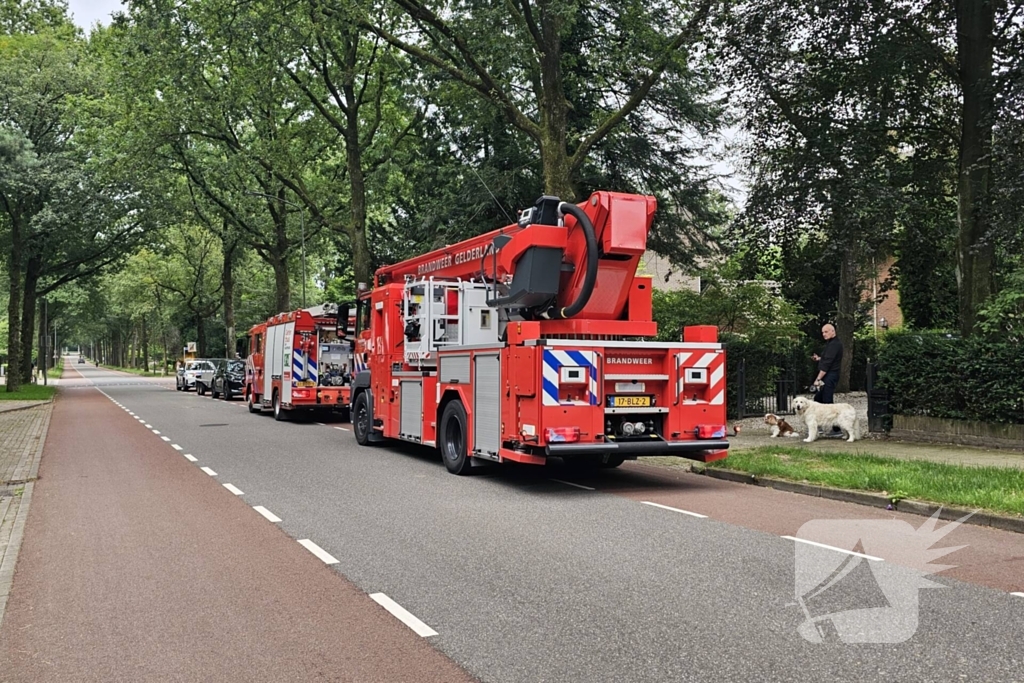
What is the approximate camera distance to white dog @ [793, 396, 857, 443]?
1371 cm

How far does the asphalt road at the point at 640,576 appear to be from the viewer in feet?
14.4

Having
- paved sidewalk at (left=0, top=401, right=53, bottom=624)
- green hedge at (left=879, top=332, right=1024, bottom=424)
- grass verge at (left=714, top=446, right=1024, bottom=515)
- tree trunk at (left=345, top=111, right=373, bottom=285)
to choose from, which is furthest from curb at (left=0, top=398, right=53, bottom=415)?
green hedge at (left=879, top=332, right=1024, bottom=424)

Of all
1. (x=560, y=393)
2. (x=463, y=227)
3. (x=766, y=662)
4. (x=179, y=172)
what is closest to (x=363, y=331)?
(x=560, y=393)

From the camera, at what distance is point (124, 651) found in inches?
182

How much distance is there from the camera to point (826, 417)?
45.4 ft

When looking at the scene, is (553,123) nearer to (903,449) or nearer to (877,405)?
(877,405)

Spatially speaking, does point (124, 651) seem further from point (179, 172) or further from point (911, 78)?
point (179, 172)

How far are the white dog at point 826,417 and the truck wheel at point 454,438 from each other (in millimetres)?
5985

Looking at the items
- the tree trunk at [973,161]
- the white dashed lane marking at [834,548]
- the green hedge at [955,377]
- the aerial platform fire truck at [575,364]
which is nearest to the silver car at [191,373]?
the aerial platform fire truck at [575,364]

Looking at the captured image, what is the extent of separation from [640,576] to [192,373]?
38.6 meters

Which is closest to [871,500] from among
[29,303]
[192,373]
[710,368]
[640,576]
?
[710,368]

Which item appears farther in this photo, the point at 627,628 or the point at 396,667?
the point at 627,628

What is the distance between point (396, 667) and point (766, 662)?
1.89 metres

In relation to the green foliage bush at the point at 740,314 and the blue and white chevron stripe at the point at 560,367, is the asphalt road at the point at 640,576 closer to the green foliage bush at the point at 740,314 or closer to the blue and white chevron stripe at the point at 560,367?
the blue and white chevron stripe at the point at 560,367
